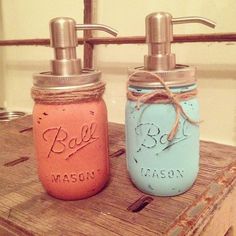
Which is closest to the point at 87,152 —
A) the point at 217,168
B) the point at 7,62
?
the point at 217,168

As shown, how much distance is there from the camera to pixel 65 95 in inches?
11.8

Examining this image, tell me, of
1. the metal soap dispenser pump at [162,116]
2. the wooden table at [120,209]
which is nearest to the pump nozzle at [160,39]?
the metal soap dispenser pump at [162,116]

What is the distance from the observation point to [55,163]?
32 centimetres

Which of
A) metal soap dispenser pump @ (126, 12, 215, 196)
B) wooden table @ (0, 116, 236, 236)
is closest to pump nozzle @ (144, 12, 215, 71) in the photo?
metal soap dispenser pump @ (126, 12, 215, 196)

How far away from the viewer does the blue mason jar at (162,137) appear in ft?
1.00

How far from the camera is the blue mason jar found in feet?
1.00

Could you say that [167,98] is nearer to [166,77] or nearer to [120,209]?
[166,77]

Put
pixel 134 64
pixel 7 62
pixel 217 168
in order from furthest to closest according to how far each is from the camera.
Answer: pixel 7 62 → pixel 134 64 → pixel 217 168

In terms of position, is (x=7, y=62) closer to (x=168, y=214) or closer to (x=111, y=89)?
(x=111, y=89)

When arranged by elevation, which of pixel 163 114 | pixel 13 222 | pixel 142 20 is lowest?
pixel 13 222

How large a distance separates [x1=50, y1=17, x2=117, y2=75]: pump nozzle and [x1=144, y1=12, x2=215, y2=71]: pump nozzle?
0.23 feet

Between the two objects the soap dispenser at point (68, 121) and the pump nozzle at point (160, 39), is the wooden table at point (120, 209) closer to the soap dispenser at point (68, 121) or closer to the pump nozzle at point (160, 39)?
the soap dispenser at point (68, 121)

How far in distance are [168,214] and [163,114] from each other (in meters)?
0.10

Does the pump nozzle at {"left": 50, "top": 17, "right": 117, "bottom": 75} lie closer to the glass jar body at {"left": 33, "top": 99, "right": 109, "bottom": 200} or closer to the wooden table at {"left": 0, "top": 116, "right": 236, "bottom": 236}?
the glass jar body at {"left": 33, "top": 99, "right": 109, "bottom": 200}
